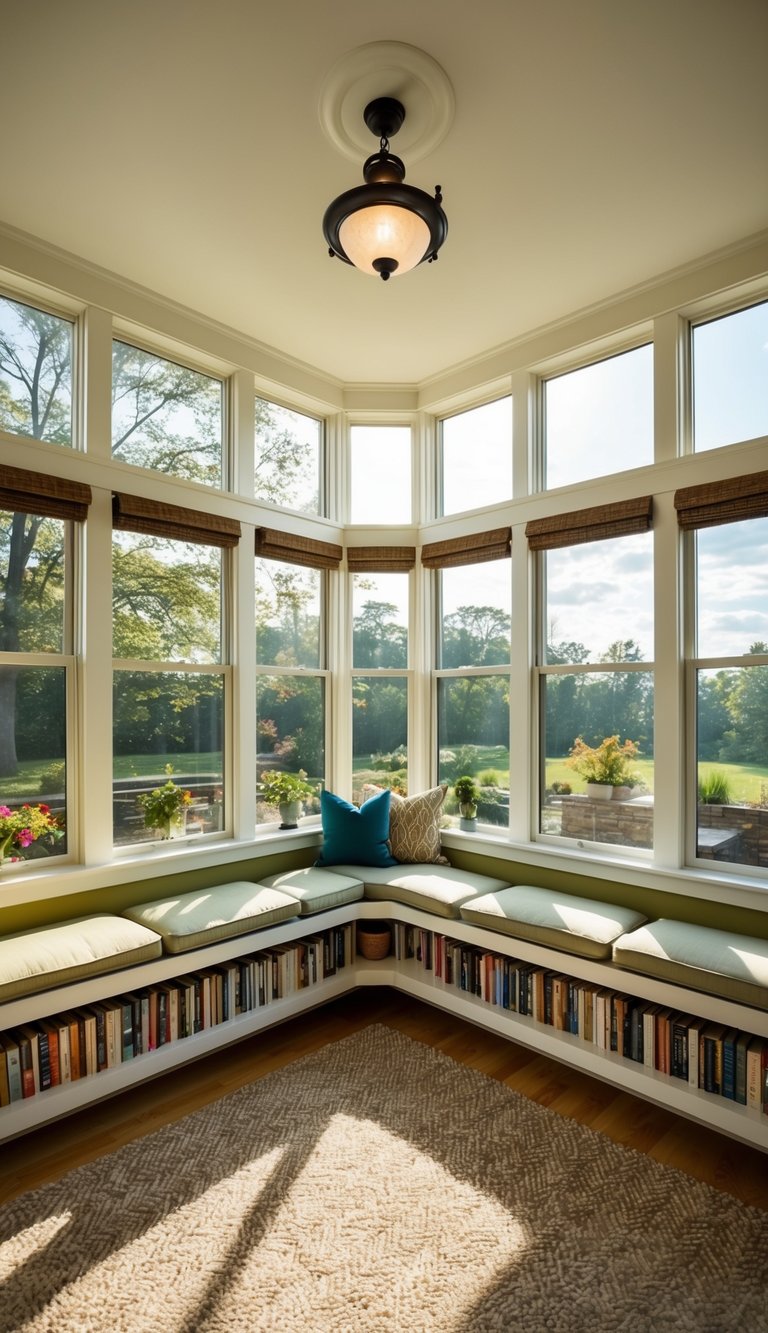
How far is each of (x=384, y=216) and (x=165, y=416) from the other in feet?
5.86

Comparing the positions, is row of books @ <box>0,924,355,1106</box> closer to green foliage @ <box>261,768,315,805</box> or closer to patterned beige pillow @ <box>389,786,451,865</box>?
patterned beige pillow @ <box>389,786,451,865</box>

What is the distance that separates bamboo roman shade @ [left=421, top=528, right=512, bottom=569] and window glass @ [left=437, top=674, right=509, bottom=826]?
69cm

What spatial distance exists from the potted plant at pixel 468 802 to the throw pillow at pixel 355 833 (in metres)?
0.45

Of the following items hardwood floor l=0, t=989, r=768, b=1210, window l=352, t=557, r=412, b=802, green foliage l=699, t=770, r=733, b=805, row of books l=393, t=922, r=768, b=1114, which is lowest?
hardwood floor l=0, t=989, r=768, b=1210

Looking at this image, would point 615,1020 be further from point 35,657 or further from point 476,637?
point 35,657

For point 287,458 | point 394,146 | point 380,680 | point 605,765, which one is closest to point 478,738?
point 380,680

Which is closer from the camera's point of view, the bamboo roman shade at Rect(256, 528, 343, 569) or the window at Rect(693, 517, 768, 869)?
the window at Rect(693, 517, 768, 869)

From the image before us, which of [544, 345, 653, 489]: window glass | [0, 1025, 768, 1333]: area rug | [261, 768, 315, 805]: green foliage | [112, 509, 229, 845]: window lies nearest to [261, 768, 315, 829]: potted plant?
[261, 768, 315, 805]: green foliage

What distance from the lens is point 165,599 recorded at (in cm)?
354

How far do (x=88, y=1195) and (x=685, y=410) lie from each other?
3857 mm

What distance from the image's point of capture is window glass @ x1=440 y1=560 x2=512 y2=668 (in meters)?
4.01

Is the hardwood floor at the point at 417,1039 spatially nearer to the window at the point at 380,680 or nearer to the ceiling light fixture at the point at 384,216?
the window at the point at 380,680

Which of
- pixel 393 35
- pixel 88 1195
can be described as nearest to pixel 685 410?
pixel 393 35

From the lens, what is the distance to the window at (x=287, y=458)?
13.4 ft
